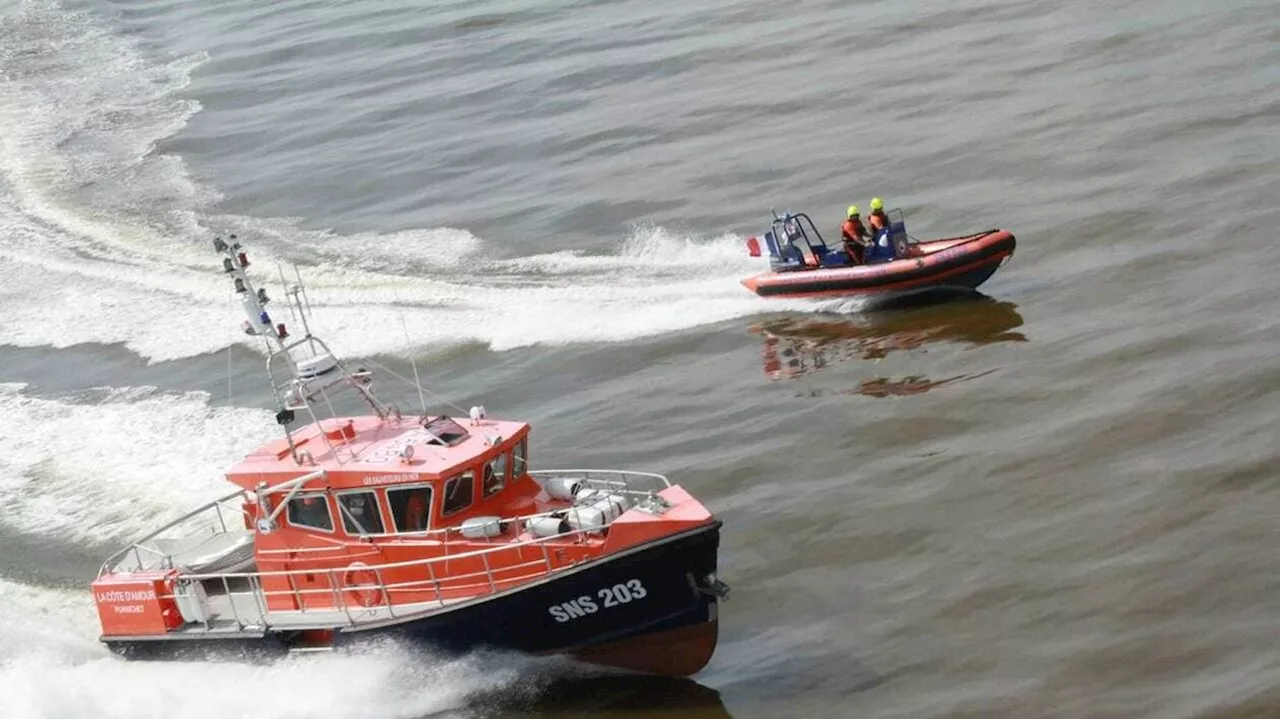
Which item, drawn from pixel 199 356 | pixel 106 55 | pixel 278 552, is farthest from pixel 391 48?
pixel 278 552

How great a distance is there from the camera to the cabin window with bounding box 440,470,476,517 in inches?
570

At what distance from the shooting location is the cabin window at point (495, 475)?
14.8m

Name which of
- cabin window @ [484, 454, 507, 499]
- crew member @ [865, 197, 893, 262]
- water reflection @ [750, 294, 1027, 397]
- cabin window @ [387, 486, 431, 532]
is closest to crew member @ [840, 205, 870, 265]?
crew member @ [865, 197, 893, 262]

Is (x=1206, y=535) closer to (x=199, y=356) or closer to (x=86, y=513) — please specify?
(x=86, y=513)

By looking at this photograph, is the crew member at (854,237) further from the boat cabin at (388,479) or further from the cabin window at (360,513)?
the cabin window at (360,513)

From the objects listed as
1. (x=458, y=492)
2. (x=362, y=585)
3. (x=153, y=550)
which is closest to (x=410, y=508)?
(x=458, y=492)

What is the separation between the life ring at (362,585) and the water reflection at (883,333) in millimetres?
7525

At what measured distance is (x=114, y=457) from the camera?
21125 mm

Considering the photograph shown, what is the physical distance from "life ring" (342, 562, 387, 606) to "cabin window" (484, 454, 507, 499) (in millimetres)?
1251

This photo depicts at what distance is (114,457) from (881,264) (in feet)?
35.0

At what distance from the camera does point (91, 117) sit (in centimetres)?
3969

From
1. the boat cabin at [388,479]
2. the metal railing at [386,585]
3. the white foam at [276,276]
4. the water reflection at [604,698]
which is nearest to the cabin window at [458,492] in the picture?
the boat cabin at [388,479]

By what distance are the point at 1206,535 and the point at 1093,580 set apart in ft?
4.09

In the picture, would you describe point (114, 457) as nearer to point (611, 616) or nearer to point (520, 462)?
point (520, 462)
